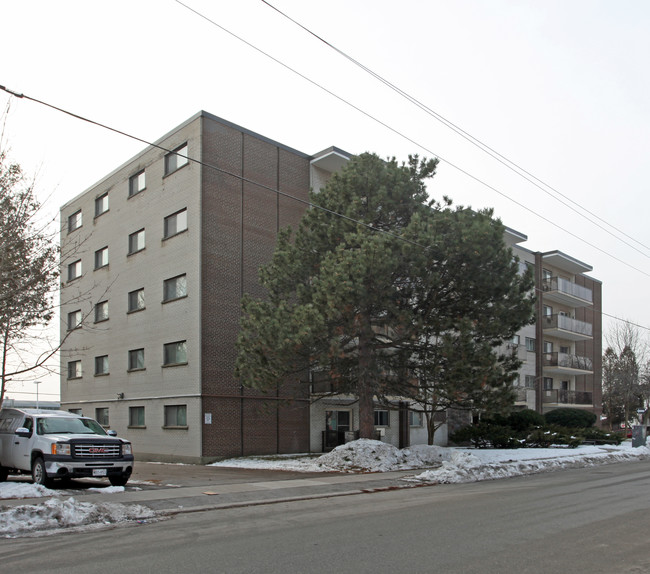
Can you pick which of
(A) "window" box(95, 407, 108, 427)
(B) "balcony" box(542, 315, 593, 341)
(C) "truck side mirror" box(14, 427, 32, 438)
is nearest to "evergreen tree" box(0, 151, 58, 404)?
(C) "truck side mirror" box(14, 427, 32, 438)

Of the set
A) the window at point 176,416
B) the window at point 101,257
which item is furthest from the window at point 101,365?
the window at point 176,416

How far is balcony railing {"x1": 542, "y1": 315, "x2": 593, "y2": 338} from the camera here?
43.9 metres

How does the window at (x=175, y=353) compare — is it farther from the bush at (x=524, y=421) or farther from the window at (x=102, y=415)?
the bush at (x=524, y=421)

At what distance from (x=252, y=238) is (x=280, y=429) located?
25.0ft

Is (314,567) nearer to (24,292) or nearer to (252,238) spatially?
(24,292)

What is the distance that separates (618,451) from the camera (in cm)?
2709

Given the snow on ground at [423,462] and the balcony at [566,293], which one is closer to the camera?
the snow on ground at [423,462]

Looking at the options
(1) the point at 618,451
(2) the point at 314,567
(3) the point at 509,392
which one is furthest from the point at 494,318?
(2) the point at 314,567

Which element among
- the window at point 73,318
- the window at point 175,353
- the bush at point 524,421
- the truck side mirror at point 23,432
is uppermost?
the window at point 73,318

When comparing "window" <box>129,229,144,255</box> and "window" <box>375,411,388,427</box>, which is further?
"window" <box>375,411,388,427</box>

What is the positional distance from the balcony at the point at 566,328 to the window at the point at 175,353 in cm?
2768

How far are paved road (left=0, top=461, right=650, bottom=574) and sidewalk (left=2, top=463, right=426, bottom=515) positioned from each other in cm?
93

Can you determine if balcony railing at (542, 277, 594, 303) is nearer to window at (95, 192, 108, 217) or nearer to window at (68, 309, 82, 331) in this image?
window at (95, 192, 108, 217)

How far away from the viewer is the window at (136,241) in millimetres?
28484
